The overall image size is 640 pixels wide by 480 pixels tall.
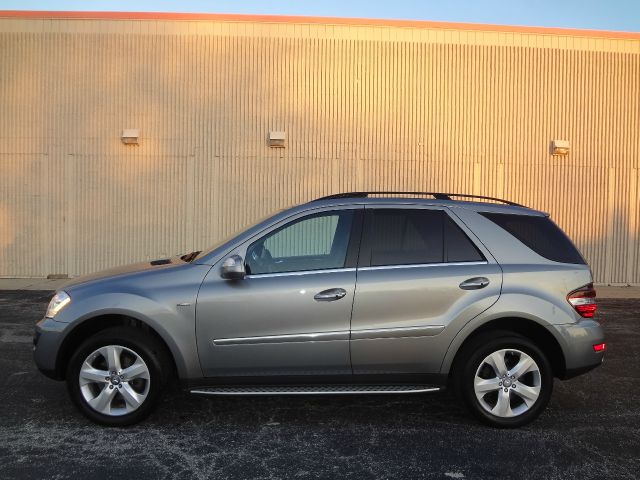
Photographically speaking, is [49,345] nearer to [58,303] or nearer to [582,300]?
[58,303]

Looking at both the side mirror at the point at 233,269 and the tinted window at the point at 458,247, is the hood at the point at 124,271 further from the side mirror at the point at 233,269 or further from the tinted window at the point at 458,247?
the tinted window at the point at 458,247

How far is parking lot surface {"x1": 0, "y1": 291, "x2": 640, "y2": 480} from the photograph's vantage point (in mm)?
3414

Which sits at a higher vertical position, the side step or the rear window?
the rear window

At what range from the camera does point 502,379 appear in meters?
4.04

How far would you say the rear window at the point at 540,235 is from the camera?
421cm

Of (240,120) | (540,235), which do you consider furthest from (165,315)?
(240,120)

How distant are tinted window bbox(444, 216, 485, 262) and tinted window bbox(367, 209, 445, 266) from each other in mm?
46

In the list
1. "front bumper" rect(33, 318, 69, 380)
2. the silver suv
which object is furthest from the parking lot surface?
"front bumper" rect(33, 318, 69, 380)

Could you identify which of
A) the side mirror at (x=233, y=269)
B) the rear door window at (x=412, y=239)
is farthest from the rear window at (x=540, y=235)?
the side mirror at (x=233, y=269)

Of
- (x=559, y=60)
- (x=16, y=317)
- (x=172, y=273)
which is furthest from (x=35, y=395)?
(x=559, y=60)

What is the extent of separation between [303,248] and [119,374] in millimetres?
1725

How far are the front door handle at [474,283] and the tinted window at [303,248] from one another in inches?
35.8

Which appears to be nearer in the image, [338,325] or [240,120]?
[338,325]

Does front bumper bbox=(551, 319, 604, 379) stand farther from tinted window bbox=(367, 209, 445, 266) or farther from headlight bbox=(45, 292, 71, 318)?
headlight bbox=(45, 292, 71, 318)
